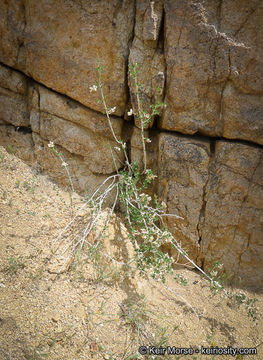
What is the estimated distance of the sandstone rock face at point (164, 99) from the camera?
2.50 meters

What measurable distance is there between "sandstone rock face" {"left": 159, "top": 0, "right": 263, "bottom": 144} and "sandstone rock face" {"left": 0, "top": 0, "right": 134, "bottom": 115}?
54 centimetres

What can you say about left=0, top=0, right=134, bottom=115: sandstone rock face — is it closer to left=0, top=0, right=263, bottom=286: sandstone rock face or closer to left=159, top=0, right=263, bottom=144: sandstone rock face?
left=0, top=0, right=263, bottom=286: sandstone rock face

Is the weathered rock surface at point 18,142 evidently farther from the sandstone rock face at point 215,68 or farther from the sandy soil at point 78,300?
the sandstone rock face at point 215,68

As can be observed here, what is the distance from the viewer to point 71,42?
281cm

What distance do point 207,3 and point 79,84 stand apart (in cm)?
153

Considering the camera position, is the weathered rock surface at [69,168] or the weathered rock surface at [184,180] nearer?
the weathered rock surface at [184,180]

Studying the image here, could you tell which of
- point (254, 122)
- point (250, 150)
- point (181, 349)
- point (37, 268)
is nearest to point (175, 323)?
point (181, 349)

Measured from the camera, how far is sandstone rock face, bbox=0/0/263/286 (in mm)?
2504

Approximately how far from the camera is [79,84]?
2.92m

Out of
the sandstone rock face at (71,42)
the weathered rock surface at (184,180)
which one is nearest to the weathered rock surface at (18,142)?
the sandstone rock face at (71,42)

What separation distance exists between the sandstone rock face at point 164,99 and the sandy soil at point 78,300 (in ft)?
1.46

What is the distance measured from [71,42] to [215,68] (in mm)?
1585

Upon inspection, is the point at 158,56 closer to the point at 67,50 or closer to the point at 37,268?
the point at 67,50

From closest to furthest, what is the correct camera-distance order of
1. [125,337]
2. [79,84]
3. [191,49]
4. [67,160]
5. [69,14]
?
[125,337], [191,49], [69,14], [79,84], [67,160]
